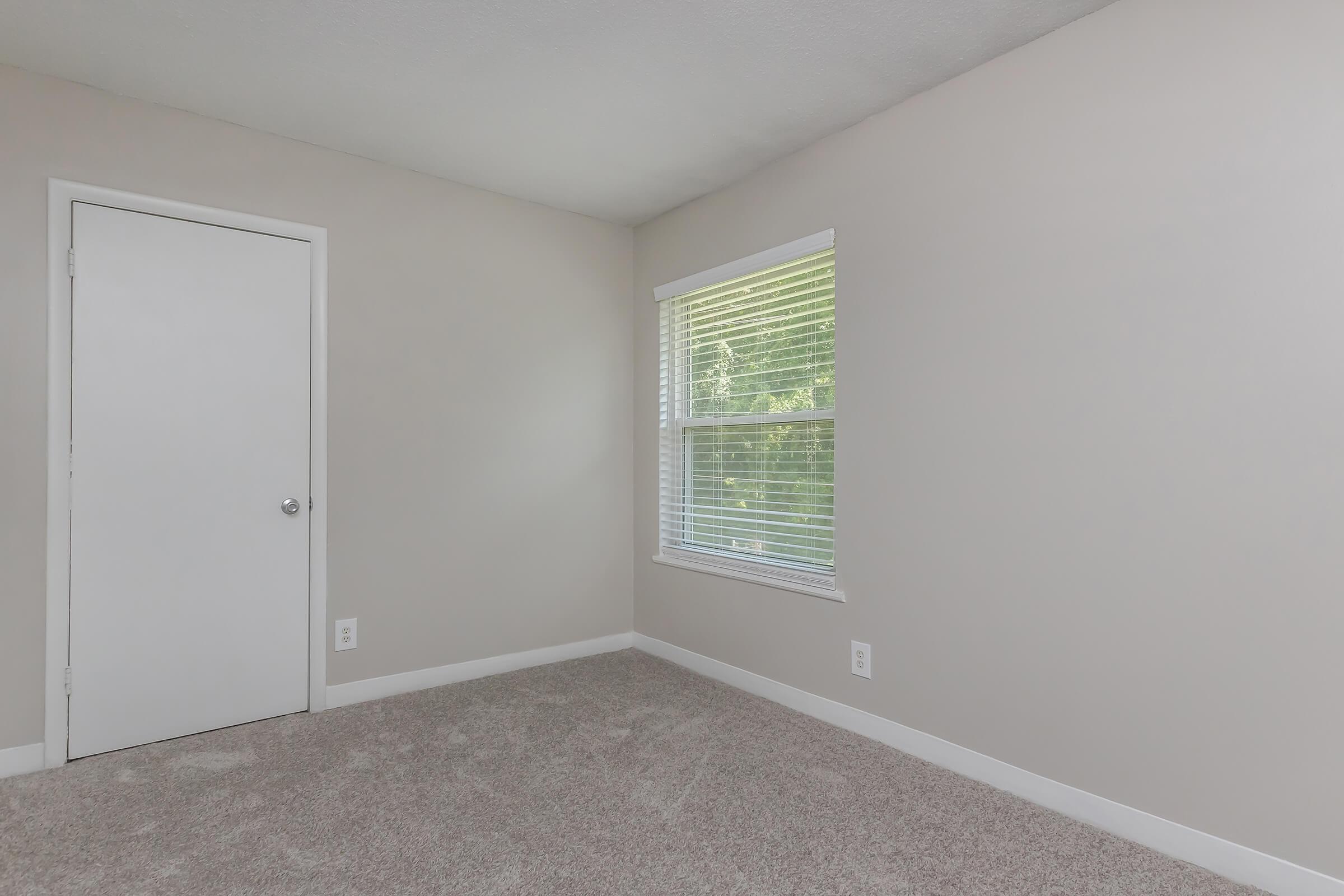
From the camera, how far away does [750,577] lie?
3.22 metres

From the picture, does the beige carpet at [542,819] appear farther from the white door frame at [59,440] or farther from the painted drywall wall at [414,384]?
the painted drywall wall at [414,384]

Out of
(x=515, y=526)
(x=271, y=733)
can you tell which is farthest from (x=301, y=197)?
(x=271, y=733)

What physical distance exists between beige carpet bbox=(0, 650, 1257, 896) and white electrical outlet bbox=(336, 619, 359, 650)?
0.30 metres

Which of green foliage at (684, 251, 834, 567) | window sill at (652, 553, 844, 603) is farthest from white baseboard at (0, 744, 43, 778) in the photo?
green foliage at (684, 251, 834, 567)

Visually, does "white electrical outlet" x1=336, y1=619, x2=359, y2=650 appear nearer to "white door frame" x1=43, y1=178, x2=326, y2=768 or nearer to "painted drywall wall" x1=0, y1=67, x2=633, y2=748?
"painted drywall wall" x1=0, y1=67, x2=633, y2=748

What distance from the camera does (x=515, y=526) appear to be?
11.7 ft

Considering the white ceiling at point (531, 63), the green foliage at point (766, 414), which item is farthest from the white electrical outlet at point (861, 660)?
the white ceiling at point (531, 63)

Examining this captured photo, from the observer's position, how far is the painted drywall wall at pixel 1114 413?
5.57 feet

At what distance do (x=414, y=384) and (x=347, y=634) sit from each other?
45.2 inches

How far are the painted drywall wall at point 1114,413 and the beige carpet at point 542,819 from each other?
31 centimetres

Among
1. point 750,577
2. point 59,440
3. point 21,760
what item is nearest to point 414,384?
point 59,440

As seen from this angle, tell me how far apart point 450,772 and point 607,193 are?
268 centimetres

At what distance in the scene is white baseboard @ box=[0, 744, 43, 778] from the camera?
91.6 inches

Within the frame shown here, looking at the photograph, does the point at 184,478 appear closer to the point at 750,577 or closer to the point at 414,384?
the point at 414,384
